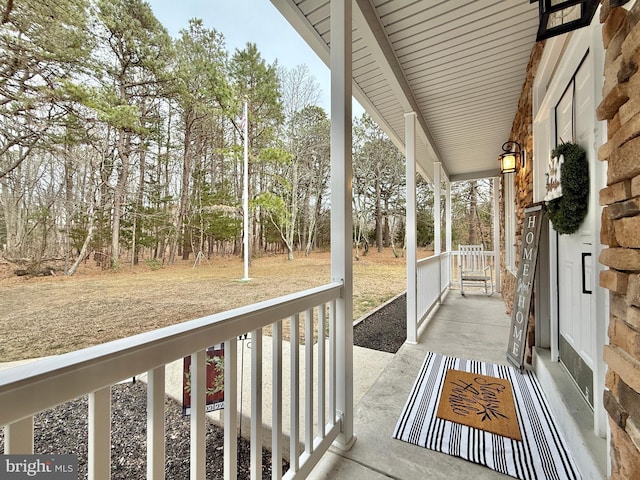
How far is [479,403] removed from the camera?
200 cm

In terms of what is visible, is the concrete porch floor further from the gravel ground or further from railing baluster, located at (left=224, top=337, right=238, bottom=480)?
railing baluster, located at (left=224, top=337, right=238, bottom=480)

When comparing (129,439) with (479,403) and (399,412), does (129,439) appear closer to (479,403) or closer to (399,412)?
(399,412)

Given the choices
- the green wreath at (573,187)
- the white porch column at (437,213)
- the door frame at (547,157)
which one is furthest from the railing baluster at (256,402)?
the white porch column at (437,213)

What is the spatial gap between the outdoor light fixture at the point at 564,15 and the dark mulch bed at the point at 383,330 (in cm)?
281

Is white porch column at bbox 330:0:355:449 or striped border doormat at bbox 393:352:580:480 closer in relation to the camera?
striped border doormat at bbox 393:352:580:480

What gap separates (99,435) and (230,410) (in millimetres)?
381

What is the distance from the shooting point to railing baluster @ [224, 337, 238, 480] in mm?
936

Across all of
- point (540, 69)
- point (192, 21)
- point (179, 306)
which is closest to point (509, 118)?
point (540, 69)

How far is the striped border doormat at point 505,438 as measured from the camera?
4.74 ft

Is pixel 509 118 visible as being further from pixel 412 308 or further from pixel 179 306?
pixel 179 306

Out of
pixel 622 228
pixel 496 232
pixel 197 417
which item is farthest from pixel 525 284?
pixel 496 232

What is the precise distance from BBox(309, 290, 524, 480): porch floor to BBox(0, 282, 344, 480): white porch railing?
261 mm

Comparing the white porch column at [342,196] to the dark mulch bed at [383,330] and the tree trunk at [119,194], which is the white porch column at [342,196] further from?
the dark mulch bed at [383,330]

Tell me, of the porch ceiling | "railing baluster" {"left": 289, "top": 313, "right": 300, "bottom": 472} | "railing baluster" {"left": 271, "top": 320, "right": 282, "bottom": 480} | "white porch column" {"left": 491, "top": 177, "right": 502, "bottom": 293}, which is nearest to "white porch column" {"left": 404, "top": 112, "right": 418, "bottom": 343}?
the porch ceiling
